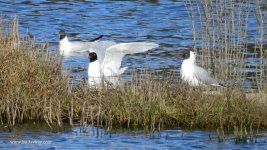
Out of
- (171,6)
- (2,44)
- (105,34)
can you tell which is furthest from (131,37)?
(2,44)

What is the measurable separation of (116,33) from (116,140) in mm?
10947

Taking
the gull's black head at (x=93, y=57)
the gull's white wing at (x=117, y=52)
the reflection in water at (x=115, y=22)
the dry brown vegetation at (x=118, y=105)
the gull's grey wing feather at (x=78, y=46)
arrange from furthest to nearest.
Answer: the gull's grey wing feather at (x=78, y=46) → the reflection in water at (x=115, y=22) → the gull's black head at (x=93, y=57) → the gull's white wing at (x=117, y=52) → the dry brown vegetation at (x=118, y=105)

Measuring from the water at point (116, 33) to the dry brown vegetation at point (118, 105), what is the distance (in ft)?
0.65

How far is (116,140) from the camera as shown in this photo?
362 inches

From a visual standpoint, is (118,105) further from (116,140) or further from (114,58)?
(114,58)

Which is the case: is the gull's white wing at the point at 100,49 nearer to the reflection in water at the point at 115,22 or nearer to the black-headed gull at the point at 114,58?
the black-headed gull at the point at 114,58

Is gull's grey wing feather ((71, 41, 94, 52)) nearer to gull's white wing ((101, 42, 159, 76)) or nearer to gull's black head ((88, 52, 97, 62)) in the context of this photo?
gull's black head ((88, 52, 97, 62))

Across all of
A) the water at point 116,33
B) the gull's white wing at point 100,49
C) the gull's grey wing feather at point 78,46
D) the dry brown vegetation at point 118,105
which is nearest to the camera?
the water at point 116,33

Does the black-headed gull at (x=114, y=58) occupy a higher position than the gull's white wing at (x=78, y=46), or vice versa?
the gull's white wing at (x=78, y=46)

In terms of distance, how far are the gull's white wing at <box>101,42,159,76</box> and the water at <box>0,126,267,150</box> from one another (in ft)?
7.68

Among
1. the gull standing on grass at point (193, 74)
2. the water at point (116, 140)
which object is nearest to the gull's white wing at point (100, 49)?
the gull standing on grass at point (193, 74)

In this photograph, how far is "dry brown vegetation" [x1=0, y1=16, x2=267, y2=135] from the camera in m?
9.55

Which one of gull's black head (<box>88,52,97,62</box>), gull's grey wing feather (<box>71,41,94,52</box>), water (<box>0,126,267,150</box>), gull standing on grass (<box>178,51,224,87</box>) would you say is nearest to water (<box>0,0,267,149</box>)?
water (<box>0,126,267,150</box>)

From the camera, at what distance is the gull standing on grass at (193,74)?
11.2 metres
